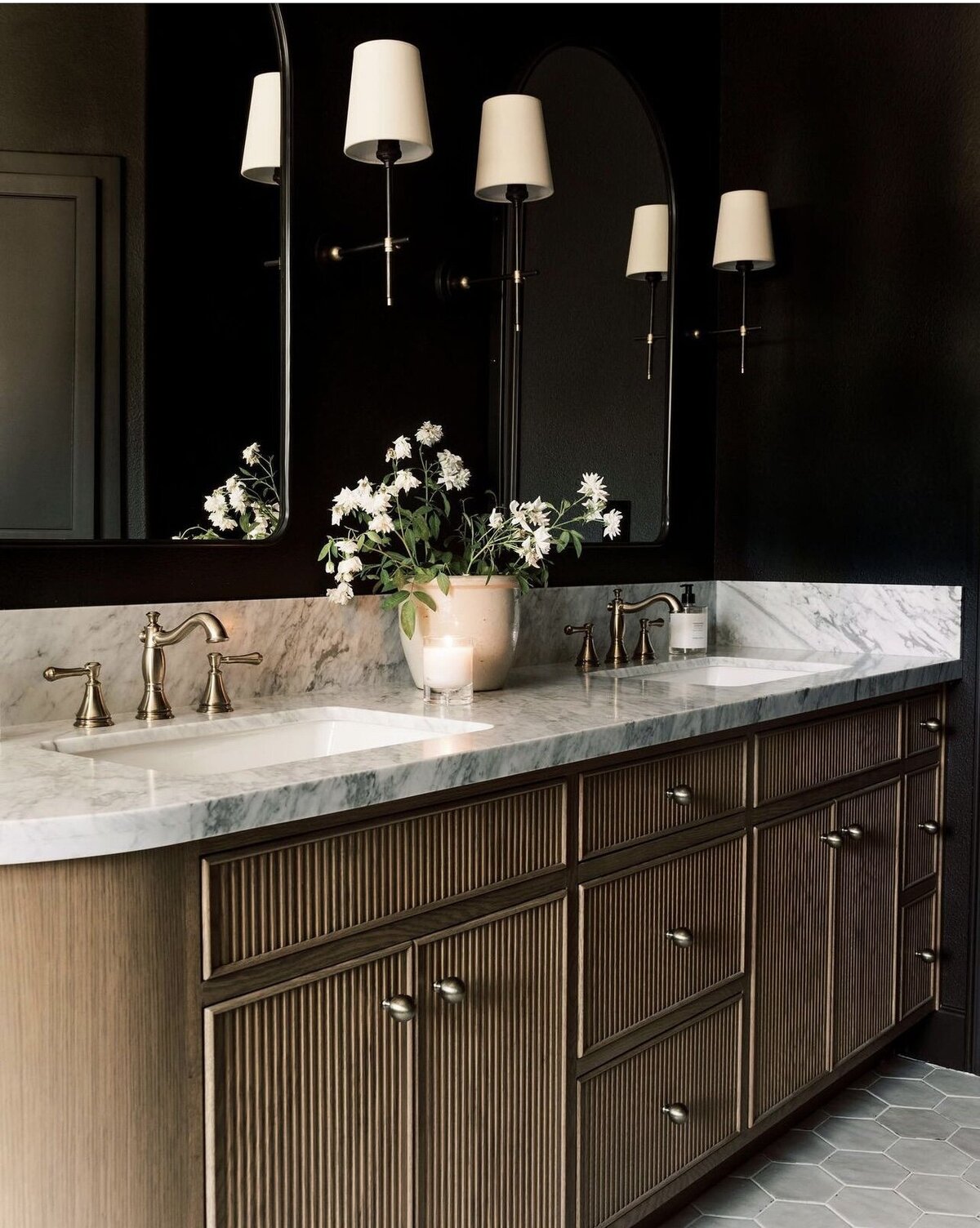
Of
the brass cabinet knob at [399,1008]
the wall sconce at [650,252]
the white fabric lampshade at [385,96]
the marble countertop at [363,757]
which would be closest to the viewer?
the marble countertop at [363,757]

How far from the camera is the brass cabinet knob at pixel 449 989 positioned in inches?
54.9

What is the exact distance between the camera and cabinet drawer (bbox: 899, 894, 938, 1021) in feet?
8.23

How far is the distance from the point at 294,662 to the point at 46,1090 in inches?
36.9

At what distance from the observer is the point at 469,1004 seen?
1.44 meters

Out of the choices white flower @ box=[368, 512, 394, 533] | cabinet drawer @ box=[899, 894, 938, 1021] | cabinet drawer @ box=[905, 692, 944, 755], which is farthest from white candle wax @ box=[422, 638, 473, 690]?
cabinet drawer @ box=[899, 894, 938, 1021]

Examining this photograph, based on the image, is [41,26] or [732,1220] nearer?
[41,26]

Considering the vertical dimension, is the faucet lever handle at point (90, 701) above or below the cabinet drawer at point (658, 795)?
above

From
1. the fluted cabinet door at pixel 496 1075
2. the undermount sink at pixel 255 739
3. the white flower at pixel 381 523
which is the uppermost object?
the white flower at pixel 381 523

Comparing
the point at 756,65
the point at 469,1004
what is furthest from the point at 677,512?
the point at 469,1004

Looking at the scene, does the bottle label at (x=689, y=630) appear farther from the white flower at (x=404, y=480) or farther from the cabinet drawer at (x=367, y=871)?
the cabinet drawer at (x=367, y=871)

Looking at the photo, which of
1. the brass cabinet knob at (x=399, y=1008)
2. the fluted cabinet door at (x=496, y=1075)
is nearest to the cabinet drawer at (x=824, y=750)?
the fluted cabinet door at (x=496, y=1075)

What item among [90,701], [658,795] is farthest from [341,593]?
[658,795]

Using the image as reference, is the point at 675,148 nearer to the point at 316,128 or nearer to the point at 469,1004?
the point at 316,128

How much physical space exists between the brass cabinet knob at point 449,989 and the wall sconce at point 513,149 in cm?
137
